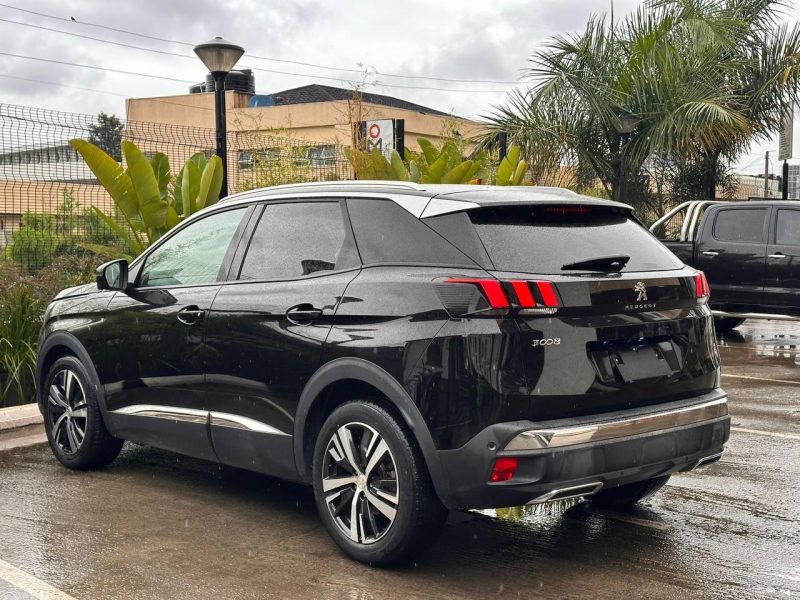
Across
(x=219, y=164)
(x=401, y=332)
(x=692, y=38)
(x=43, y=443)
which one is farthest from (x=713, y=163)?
(x=401, y=332)

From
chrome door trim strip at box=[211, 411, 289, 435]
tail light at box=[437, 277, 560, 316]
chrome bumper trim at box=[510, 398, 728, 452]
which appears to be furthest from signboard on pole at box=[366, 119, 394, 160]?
tail light at box=[437, 277, 560, 316]

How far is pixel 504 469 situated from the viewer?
4.47 meters

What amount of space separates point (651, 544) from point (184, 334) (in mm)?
2742

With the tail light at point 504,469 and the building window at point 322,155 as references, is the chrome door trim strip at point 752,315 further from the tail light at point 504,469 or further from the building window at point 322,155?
the tail light at point 504,469

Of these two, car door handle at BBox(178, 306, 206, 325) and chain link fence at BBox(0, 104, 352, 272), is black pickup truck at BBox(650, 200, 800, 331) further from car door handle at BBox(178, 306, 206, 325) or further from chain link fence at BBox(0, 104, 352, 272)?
car door handle at BBox(178, 306, 206, 325)

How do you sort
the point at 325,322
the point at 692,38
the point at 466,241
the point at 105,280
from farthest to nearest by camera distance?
the point at 692,38 < the point at 105,280 < the point at 325,322 < the point at 466,241

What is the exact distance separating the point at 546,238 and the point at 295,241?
4.64 feet

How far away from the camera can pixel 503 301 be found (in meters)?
4.54

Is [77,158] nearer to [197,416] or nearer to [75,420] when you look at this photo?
[75,420]

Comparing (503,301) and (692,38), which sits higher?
(692,38)

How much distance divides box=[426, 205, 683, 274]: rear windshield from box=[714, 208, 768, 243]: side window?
9.98 m

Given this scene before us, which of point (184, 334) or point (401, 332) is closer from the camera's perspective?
point (401, 332)

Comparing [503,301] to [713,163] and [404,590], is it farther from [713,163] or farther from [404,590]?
[713,163]

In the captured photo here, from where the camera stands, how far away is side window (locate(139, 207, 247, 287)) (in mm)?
6105
